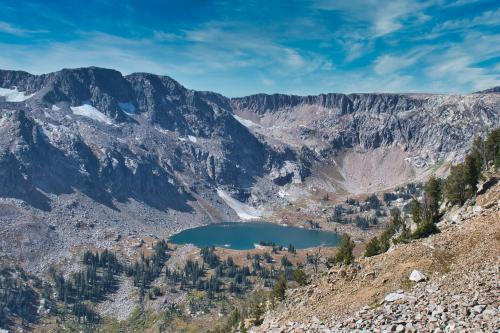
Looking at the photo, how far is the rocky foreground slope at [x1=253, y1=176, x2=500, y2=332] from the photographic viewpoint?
30.3m

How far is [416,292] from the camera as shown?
1476 inches

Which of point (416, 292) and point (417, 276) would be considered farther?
point (417, 276)

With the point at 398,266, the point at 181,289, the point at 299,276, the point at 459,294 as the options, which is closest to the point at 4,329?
the point at 181,289

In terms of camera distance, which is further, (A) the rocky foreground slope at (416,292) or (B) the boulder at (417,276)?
(B) the boulder at (417,276)

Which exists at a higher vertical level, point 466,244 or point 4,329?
point 466,244

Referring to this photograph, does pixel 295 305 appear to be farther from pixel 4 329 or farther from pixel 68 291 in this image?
pixel 68 291

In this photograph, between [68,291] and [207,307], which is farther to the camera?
[68,291]

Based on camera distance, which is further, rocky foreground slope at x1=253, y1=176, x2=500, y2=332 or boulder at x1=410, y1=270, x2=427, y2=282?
boulder at x1=410, y1=270, x2=427, y2=282

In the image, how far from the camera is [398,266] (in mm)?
46500

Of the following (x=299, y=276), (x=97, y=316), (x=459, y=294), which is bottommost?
(x=97, y=316)

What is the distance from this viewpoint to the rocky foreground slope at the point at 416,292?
99.6 ft

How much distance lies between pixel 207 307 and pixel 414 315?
144850 millimetres

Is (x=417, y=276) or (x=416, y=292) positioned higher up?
(x=417, y=276)

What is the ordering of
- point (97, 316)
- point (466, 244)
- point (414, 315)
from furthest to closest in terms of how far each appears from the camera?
point (97, 316) < point (466, 244) < point (414, 315)
